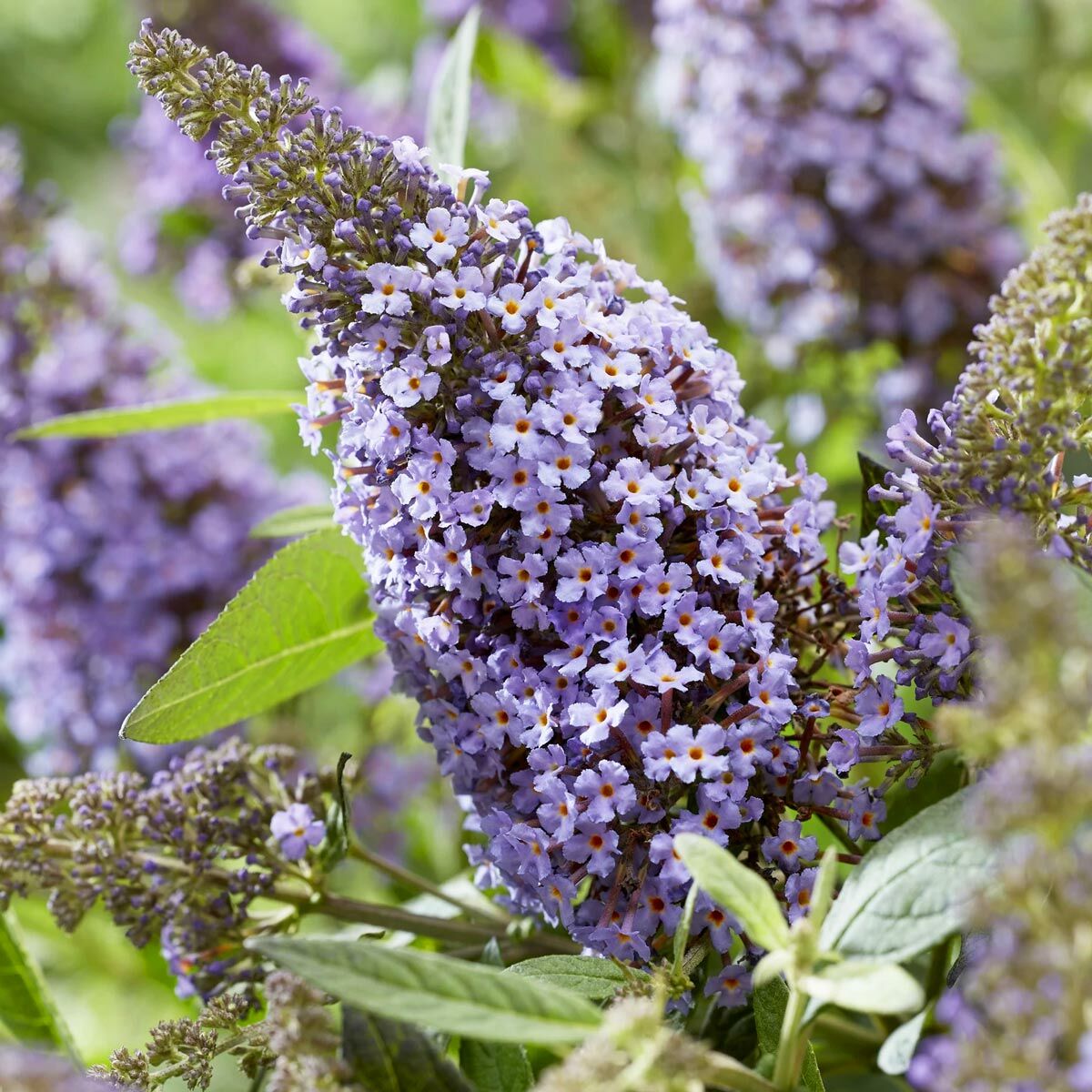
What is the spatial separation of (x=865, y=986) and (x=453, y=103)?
0.51 m

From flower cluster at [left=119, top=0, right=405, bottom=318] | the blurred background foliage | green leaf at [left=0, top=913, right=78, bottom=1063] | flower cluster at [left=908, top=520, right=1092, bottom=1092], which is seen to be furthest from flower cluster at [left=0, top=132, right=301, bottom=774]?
flower cluster at [left=908, top=520, right=1092, bottom=1092]

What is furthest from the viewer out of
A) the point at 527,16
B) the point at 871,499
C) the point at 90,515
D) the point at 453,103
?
the point at 527,16

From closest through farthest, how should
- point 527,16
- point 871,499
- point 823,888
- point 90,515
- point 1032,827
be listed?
point 1032,827
point 823,888
point 871,499
point 90,515
point 527,16

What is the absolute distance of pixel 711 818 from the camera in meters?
0.49

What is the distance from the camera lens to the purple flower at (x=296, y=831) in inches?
23.8

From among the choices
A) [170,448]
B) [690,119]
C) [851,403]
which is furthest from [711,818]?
[690,119]

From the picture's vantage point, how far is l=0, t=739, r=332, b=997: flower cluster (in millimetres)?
598

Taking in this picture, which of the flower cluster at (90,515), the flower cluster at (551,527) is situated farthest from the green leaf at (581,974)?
the flower cluster at (90,515)

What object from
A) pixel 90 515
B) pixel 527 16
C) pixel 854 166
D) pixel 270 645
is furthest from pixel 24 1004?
pixel 527 16

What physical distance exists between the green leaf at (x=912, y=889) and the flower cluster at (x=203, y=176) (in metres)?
0.98

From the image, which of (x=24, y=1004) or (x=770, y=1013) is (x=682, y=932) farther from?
(x=24, y=1004)

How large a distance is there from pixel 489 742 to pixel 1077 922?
0.27 metres

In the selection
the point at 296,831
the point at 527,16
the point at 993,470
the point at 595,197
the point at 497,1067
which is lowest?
the point at 497,1067

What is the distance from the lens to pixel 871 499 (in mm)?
589
